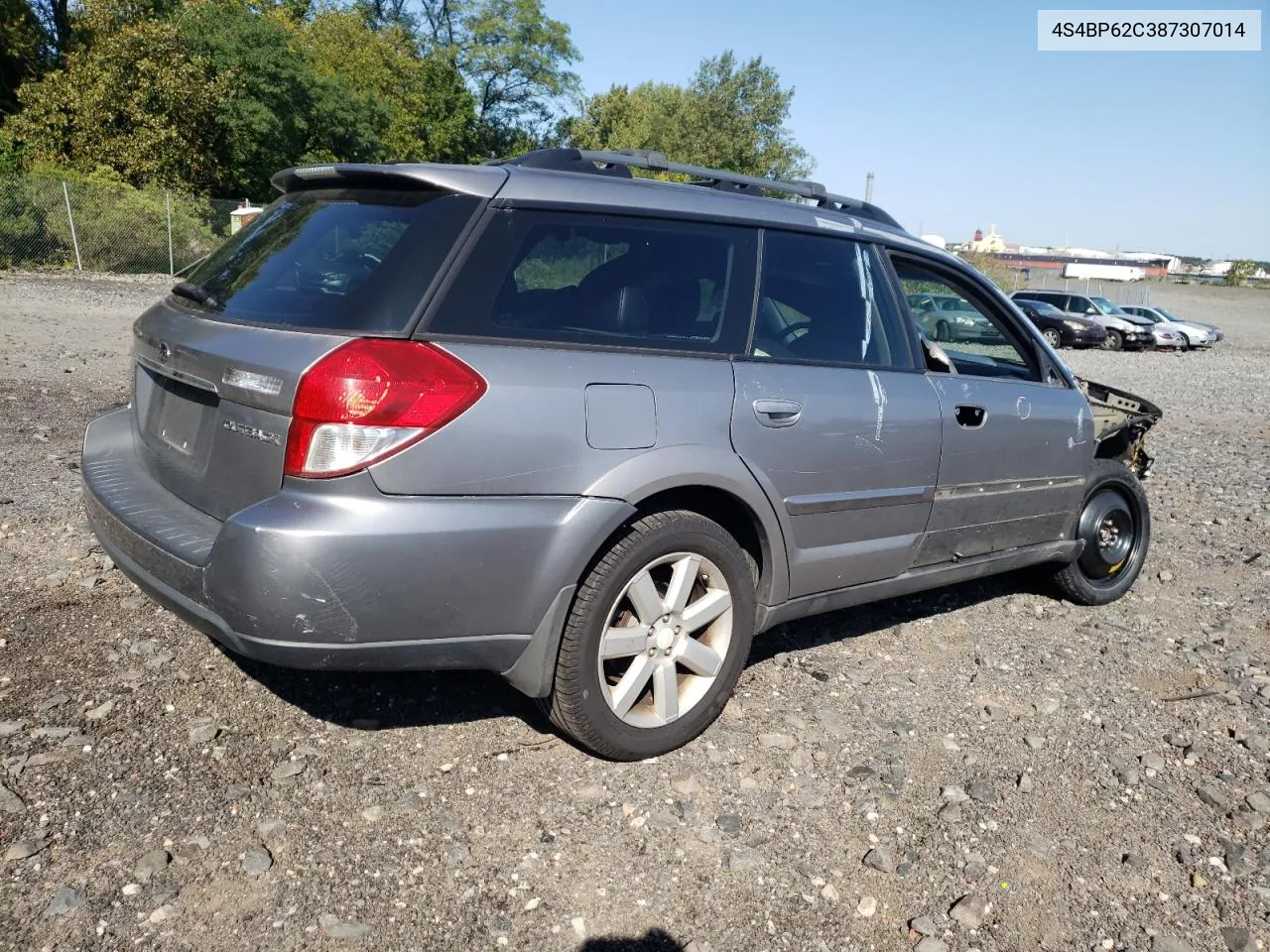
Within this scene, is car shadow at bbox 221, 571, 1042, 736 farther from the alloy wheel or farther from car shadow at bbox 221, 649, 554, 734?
the alloy wheel

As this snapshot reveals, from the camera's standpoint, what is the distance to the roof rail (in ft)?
10.6

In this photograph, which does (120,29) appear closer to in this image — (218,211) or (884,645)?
(218,211)

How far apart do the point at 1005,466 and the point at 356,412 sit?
9.18 ft

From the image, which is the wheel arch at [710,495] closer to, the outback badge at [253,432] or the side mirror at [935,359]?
the outback badge at [253,432]

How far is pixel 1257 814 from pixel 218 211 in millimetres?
26342

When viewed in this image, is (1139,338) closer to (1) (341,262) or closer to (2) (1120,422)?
(2) (1120,422)

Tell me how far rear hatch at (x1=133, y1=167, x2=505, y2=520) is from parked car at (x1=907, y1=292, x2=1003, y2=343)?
79.0 inches

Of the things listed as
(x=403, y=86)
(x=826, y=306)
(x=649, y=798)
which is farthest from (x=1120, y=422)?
(x=403, y=86)

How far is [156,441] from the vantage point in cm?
315

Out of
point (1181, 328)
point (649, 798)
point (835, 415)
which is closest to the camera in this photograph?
point (649, 798)

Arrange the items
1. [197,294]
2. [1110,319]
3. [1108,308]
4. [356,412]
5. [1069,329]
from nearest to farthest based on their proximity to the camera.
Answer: [356,412]
[197,294]
[1069,329]
[1110,319]
[1108,308]

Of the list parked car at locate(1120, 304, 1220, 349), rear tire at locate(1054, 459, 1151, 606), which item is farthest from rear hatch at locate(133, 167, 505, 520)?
parked car at locate(1120, 304, 1220, 349)

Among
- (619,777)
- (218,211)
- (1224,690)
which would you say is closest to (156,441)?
(619,777)

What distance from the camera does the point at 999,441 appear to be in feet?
13.5
